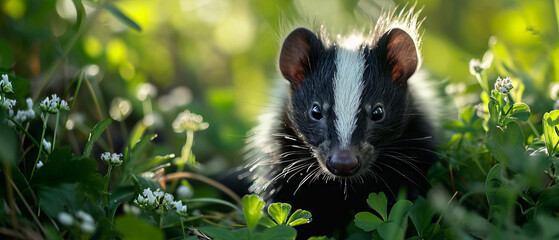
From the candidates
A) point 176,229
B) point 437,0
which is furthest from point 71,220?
point 437,0

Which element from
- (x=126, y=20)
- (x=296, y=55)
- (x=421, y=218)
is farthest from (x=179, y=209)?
(x=296, y=55)

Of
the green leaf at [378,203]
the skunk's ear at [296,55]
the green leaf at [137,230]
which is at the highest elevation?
the skunk's ear at [296,55]

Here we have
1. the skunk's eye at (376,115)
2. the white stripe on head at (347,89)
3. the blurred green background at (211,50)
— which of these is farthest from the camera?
the blurred green background at (211,50)

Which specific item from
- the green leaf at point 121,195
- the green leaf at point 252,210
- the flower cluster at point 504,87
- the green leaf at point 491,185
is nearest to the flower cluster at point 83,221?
the green leaf at point 121,195

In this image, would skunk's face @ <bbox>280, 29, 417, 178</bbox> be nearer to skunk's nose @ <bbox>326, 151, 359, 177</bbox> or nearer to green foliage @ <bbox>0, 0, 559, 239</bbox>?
skunk's nose @ <bbox>326, 151, 359, 177</bbox>

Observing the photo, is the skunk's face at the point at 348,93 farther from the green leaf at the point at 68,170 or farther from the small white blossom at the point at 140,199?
the green leaf at the point at 68,170

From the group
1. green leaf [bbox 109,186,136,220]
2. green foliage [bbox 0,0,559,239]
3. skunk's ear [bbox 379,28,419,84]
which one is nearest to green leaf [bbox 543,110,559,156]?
green foliage [bbox 0,0,559,239]

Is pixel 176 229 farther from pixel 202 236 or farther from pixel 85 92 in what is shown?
pixel 85 92

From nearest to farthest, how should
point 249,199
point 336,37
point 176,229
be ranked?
point 249,199 → point 176,229 → point 336,37
